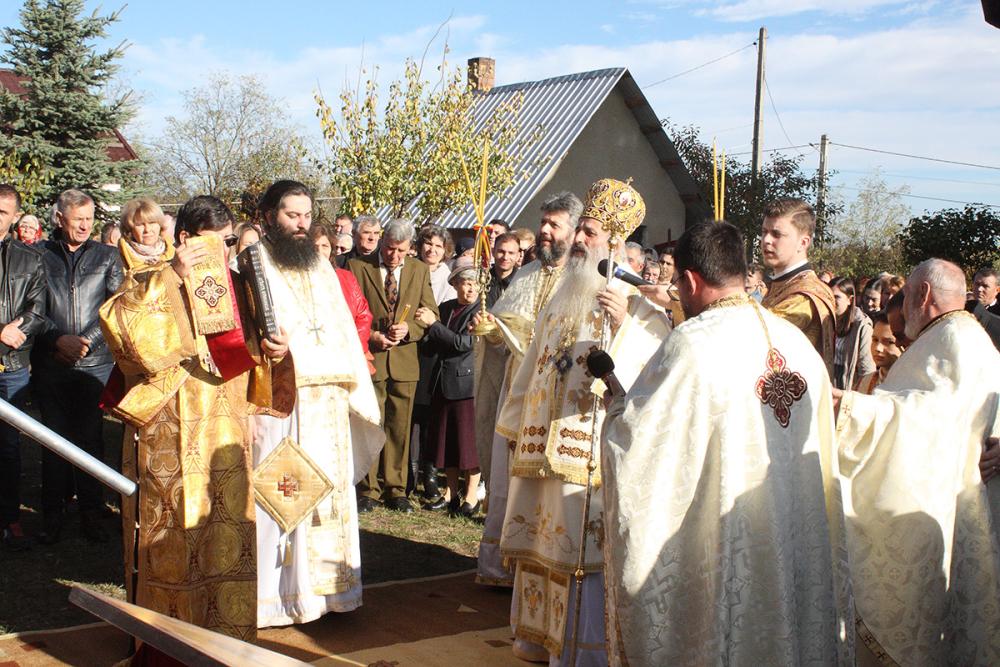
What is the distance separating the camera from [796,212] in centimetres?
518

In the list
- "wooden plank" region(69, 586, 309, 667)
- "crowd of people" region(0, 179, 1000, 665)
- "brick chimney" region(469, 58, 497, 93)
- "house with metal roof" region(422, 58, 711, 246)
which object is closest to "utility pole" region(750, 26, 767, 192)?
"house with metal roof" region(422, 58, 711, 246)

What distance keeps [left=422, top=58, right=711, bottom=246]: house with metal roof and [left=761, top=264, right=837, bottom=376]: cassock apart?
1840cm

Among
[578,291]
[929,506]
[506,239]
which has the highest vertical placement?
[506,239]

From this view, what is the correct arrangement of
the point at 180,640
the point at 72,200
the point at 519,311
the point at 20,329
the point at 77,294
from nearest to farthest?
1. the point at 180,640
2. the point at 519,311
3. the point at 20,329
4. the point at 72,200
5. the point at 77,294

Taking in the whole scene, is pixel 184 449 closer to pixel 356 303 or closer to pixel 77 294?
pixel 356 303

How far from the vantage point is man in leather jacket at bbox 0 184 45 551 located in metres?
6.54

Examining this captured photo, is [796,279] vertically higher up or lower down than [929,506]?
higher up

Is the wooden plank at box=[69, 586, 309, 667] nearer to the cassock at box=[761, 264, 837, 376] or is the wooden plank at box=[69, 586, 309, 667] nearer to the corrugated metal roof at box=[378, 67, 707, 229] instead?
the cassock at box=[761, 264, 837, 376]

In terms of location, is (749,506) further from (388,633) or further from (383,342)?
(383,342)

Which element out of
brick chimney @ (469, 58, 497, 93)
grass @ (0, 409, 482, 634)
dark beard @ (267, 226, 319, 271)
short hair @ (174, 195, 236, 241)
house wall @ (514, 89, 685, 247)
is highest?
brick chimney @ (469, 58, 497, 93)

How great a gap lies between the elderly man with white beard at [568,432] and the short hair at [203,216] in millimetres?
1662

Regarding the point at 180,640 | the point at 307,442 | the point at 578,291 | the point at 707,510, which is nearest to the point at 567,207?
the point at 578,291

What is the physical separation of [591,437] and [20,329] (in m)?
3.81

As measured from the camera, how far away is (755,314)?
3.71m
